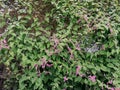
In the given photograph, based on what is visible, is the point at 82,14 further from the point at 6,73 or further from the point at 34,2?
the point at 6,73

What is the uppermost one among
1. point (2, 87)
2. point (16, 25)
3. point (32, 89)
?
point (16, 25)

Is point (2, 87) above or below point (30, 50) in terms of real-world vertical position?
below

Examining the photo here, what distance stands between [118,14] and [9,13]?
1.11m

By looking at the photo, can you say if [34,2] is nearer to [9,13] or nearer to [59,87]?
[9,13]

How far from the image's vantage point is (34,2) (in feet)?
9.50

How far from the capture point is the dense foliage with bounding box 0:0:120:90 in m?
2.65

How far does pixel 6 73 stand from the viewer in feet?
9.94

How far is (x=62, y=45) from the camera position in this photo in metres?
2.61

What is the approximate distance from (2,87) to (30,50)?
82 cm

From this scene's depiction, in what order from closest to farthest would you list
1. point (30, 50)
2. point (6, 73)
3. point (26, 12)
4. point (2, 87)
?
1. point (30, 50)
2. point (26, 12)
3. point (6, 73)
4. point (2, 87)

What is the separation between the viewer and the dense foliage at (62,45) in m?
2.65

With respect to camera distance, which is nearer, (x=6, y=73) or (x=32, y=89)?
(x=32, y=89)

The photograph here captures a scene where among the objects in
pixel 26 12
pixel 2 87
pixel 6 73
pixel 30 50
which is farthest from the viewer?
pixel 2 87

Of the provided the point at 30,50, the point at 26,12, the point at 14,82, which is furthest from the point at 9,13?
the point at 14,82
